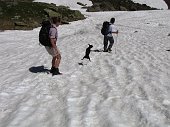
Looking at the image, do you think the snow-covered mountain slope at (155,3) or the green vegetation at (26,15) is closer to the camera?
the green vegetation at (26,15)

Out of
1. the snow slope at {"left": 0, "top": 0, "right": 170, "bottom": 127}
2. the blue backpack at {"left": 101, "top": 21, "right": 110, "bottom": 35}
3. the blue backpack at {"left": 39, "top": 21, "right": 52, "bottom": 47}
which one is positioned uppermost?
the blue backpack at {"left": 39, "top": 21, "right": 52, "bottom": 47}

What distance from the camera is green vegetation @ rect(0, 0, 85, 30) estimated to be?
33078mm

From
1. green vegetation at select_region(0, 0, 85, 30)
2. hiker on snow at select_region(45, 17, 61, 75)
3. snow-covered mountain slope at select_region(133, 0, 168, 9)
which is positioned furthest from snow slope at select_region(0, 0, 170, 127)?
snow-covered mountain slope at select_region(133, 0, 168, 9)

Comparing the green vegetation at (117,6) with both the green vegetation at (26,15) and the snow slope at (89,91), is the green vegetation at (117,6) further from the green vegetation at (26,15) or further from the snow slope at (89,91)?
the snow slope at (89,91)

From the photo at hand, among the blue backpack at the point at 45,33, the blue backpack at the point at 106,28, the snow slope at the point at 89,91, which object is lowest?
the snow slope at the point at 89,91

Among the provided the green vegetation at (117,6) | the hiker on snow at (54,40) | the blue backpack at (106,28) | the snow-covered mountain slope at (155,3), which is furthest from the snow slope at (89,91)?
the snow-covered mountain slope at (155,3)

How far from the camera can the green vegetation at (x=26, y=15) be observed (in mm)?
33078

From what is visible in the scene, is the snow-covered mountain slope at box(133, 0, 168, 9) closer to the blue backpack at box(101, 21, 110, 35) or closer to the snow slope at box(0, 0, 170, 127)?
the blue backpack at box(101, 21, 110, 35)

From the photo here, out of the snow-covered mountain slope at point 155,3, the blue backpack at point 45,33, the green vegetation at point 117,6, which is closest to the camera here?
the blue backpack at point 45,33

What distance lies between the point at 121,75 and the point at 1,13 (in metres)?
27.5

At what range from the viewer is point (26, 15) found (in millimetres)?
38156

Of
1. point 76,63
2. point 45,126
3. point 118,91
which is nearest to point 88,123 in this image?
point 45,126

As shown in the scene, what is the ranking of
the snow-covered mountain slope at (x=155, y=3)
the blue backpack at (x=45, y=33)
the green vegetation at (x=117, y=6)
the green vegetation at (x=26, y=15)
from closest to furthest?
the blue backpack at (x=45, y=33) → the green vegetation at (x=26, y=15) → the green vegetation at (x=117, y=6) → the snow-covered mountain slope at (x=155, y=3)

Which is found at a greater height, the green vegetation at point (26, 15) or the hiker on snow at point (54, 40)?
the hiker on snow at point (54, 40)
